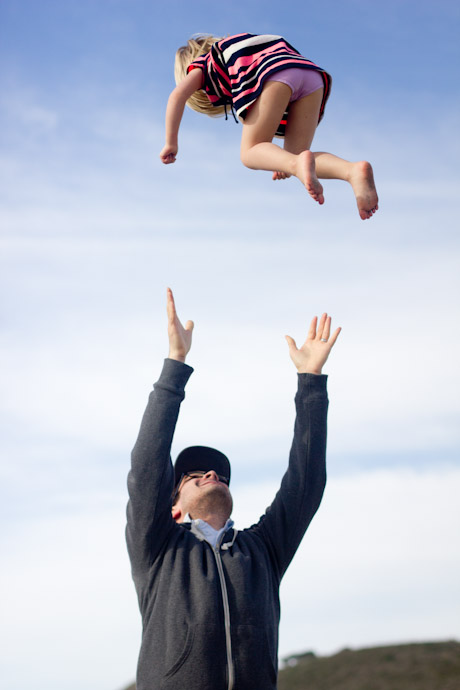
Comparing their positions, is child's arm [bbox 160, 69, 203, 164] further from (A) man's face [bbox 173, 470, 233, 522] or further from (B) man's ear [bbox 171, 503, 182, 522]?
(B) man's ear [bbox 171, 503, 182, 522]

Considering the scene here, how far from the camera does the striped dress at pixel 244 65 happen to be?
421 cm

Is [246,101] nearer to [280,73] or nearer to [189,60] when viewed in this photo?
[280,73]

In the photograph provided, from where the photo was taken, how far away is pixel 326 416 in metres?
4.29

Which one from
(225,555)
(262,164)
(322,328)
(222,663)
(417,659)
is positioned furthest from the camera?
(417,659)

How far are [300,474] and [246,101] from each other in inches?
81.5

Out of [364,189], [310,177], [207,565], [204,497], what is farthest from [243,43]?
[207,565]

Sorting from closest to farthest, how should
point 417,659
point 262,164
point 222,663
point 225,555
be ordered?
point 222,663, point 225,555, point 262,164, point 417,659

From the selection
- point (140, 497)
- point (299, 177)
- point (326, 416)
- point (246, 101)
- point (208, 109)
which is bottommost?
point (140, 497)

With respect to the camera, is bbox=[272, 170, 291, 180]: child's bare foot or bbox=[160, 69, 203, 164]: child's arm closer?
bbox=[160, 69, 203, 164]: child's arm

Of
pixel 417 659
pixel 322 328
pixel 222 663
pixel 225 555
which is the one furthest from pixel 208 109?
pixel 417 659

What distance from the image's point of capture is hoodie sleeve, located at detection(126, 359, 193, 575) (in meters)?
3.95

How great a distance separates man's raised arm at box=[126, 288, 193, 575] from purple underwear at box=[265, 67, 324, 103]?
1642 millimetres

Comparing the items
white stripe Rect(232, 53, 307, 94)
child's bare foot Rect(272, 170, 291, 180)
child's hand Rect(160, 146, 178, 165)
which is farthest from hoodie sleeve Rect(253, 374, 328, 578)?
white stripe Rect(232, 53, 307, 94)

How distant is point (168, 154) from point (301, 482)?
2.06 metres
